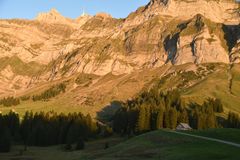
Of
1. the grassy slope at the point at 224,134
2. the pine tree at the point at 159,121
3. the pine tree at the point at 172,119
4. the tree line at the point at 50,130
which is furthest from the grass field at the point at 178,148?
the tree line at the point at 50,130

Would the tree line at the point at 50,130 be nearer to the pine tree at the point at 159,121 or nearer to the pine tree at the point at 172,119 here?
the pine tree at the point at 159,121

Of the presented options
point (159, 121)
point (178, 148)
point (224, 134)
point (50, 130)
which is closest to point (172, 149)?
point (178, 148)

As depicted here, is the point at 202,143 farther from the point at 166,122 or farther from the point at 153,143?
the point at 166,122

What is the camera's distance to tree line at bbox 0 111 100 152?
526 ft

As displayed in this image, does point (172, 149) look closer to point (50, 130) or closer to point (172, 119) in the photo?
point (172, 119)

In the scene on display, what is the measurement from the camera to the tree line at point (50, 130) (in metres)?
160

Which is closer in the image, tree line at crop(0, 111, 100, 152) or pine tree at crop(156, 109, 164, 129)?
pine tree at crop(156, 109, 164, 129)

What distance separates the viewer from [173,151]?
61.8 metres

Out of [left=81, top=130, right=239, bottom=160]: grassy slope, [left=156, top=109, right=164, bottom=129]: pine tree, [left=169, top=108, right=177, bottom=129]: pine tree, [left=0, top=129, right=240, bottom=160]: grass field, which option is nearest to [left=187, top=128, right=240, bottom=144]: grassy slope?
[left=0, top=129, right=240, bottom=160]: grass field

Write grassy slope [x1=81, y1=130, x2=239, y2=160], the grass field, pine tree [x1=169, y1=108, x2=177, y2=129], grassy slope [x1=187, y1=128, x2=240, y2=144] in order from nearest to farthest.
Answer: grassy slope [x1=81, y1=130, x2=239, y2=160]
the grass field
grassy slope [x1=187, y1=128, x2=240, y2=144]
pine tree [x1=169, y1=108, x2=177, y2=129]

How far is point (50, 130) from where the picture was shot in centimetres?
16538

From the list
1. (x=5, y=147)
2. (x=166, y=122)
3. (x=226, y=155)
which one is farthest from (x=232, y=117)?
(x=226, y=155)

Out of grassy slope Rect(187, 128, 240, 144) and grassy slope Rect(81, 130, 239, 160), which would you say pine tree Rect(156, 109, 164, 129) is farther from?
grassy slope Rect(187, 128, 240, 144)

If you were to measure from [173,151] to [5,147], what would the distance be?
280 feet
